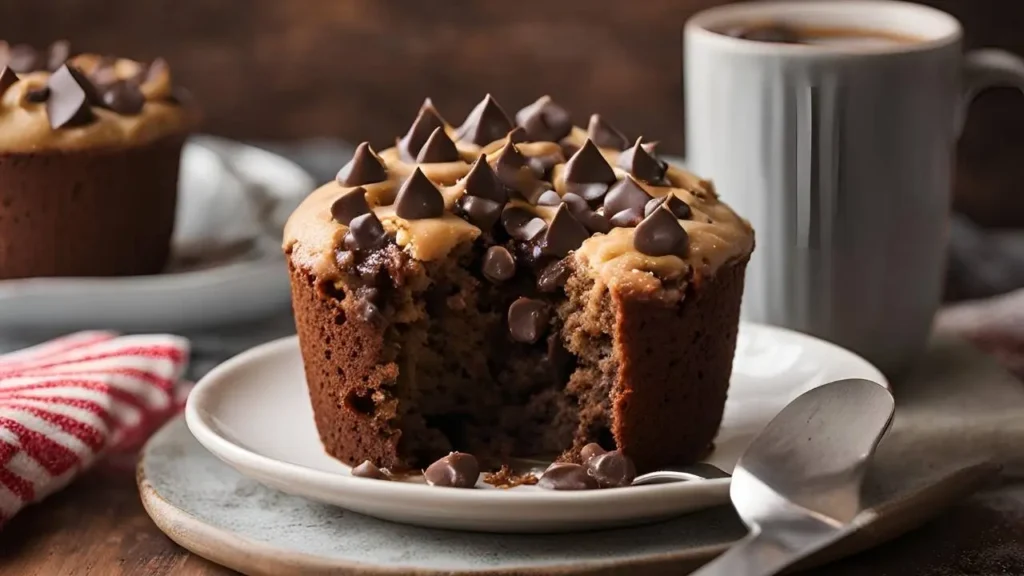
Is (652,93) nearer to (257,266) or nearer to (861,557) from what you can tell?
(257,266)

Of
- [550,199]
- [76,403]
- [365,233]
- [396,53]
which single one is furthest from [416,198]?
[396,53]

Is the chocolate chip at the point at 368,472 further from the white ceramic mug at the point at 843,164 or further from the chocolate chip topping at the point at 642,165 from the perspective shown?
the white ceramic mug at the point at 843,164

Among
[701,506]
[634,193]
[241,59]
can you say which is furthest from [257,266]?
[241,59]

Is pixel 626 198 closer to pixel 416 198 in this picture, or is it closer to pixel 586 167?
pixel 586 167

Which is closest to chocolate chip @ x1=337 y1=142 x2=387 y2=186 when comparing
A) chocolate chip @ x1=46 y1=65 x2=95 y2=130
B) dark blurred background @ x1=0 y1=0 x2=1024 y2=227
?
chocolate chip @ x1=46 y1=65 x2=95 y2=130

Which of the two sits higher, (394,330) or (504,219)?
(504,219)

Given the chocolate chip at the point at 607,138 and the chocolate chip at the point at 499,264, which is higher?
the chocolate chip at the point at 607,138

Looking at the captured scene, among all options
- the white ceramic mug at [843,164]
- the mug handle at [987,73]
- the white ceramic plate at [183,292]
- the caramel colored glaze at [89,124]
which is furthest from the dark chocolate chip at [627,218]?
the caramel colored glaze at [89,124]
